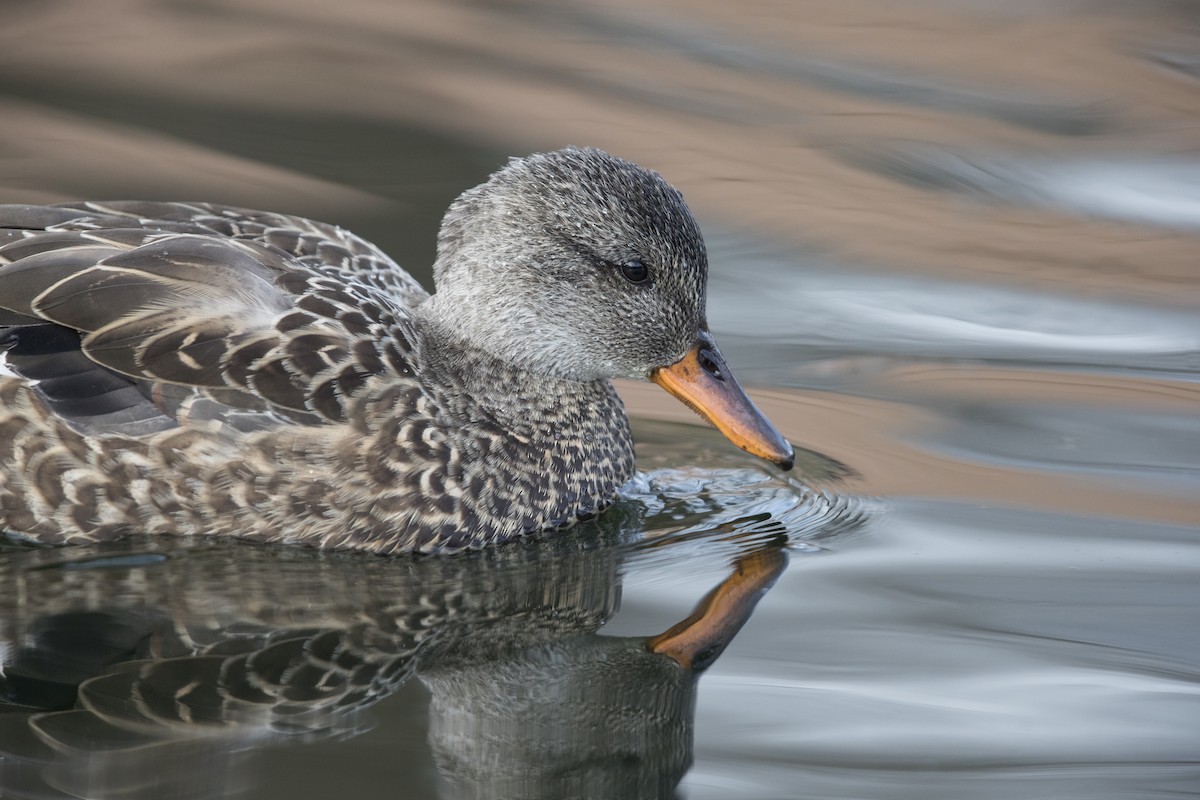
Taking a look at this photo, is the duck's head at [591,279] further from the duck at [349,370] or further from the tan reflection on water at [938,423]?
the tan reflection on water at [938,423]

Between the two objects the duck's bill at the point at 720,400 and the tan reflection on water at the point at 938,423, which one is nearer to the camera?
the duck's bill at the point at 720,400

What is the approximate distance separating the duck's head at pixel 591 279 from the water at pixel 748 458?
1.86ft

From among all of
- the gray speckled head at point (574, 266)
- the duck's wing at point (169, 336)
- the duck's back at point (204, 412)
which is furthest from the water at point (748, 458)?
the gray speckled head at point (574, 266)

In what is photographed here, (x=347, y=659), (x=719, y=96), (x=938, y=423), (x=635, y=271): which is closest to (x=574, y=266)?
(x=635, y=271)

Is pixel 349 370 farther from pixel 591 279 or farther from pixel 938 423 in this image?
pixel 938 423

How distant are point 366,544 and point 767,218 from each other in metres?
4.02

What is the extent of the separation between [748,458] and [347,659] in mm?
2339

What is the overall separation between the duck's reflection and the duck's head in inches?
26.6

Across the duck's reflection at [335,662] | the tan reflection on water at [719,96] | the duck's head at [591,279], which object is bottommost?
the duck's reflection at [335,662]

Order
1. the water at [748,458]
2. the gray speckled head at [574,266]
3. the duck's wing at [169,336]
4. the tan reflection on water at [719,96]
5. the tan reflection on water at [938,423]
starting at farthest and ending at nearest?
the tan reflection on water at [719,96]
the tan reflection on water at [938,423]
the gray speckled head at [574,266]
the duck's wing at [169,336]
the water at [748,458]

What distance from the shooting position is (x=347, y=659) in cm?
513

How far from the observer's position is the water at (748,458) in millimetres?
4723

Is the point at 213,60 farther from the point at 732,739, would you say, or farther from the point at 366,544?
the point at 732,739

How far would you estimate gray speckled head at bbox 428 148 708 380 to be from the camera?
6074mm
